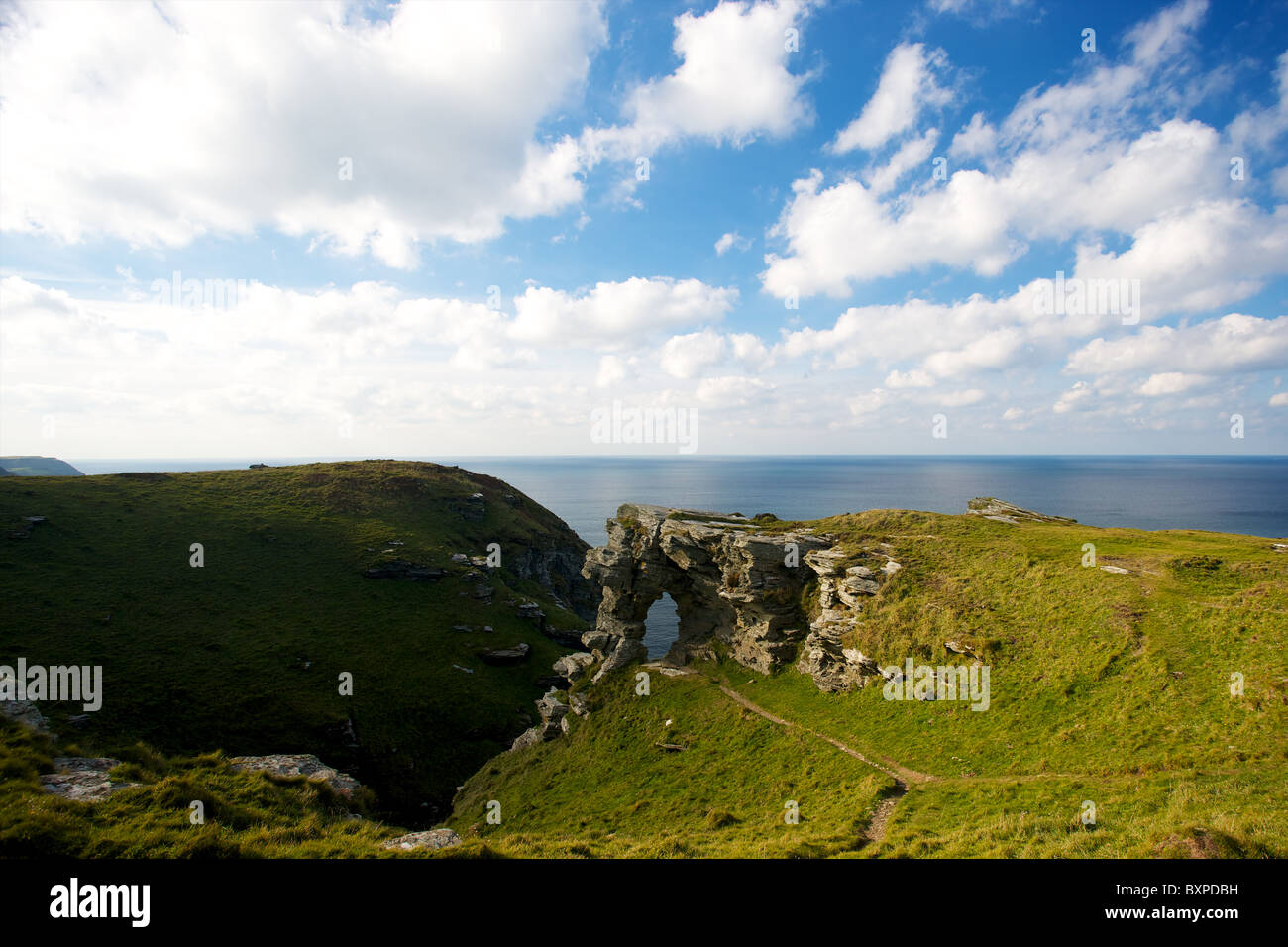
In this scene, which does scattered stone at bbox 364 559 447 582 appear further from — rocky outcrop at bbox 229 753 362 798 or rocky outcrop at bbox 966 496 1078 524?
rocky outcrop at bbox 966 496 1078 524

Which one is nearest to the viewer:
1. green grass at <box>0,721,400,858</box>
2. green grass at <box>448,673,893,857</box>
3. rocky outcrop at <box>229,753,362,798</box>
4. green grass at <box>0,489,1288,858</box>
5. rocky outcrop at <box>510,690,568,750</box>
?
green grass at <box>0,721,400,858</box>

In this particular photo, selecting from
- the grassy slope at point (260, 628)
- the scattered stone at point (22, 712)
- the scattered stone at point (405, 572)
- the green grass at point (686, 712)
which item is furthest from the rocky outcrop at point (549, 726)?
the scattered stone at point (405, 572)

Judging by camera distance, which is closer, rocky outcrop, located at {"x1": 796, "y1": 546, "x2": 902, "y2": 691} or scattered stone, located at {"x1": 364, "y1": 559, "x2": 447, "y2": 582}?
rocky outcrop, located at {"x1": 796, "y1": 546, "x2": 902, "y2": 691}

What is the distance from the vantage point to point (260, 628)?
165 ft

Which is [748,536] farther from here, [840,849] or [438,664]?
[438,664]

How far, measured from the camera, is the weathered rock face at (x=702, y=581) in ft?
131

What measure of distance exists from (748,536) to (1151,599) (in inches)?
971

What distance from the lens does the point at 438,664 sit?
5306cm

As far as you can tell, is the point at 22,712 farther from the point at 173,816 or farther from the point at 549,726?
the point at 549,726

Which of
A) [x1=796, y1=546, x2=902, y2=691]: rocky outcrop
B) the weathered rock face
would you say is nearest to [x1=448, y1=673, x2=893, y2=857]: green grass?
the weathered rock face

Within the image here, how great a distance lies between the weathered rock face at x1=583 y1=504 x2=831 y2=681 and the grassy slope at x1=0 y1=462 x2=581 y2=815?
16.5 m

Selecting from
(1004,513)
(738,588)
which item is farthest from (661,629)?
(1004,513)

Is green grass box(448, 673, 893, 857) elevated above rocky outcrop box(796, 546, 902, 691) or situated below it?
below

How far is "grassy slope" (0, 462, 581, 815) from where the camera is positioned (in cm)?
3903
